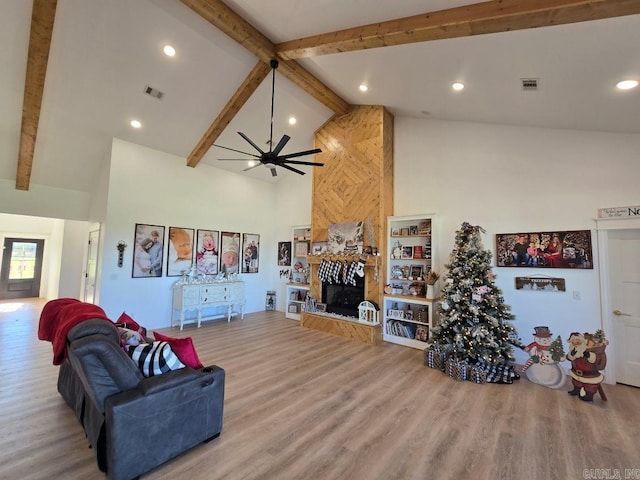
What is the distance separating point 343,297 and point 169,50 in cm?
543

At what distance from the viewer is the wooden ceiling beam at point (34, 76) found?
3683 millimetres

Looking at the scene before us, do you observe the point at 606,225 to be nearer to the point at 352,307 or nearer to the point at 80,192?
the point at 352,307

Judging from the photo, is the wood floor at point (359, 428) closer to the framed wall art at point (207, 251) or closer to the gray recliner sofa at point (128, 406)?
the gray recliner sofa at point (128, 406)

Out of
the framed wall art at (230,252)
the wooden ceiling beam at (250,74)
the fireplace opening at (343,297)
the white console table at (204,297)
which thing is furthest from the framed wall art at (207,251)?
the fireplace opening at (343,297)

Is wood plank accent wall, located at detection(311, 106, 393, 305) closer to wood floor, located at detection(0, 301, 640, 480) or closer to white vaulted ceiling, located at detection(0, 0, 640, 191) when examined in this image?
white vaulted ceiling, located at detection(0, 0, 640, 191)

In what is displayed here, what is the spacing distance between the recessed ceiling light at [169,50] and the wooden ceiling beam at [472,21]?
2.03 m

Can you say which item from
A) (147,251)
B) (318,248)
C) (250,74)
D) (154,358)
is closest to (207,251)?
(147,251)

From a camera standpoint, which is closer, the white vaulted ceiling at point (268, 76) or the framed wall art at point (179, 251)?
the white vaulted ceiling at point (268, 76)

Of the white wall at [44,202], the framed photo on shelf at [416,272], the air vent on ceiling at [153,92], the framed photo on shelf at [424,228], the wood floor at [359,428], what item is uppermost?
the air vent on ceiling at [153,92]

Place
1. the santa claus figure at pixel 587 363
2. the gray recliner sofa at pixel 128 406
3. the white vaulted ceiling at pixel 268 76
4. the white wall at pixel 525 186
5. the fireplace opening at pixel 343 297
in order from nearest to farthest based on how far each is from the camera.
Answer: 1. the gray recliner sofa at pixel 128 406
2. the white vaulted ceiling at pixel 268 76
3. the santa claus figure at pixel 587 363
4. the white wall at pixel 525 186
5. the fireplace opening at pixel 343 297

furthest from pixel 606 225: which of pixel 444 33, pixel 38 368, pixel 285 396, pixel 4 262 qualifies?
pixel 4 262

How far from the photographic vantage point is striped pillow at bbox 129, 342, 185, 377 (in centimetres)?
243

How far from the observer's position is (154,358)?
2.46 metres

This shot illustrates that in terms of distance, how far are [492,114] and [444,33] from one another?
6.60 ft
